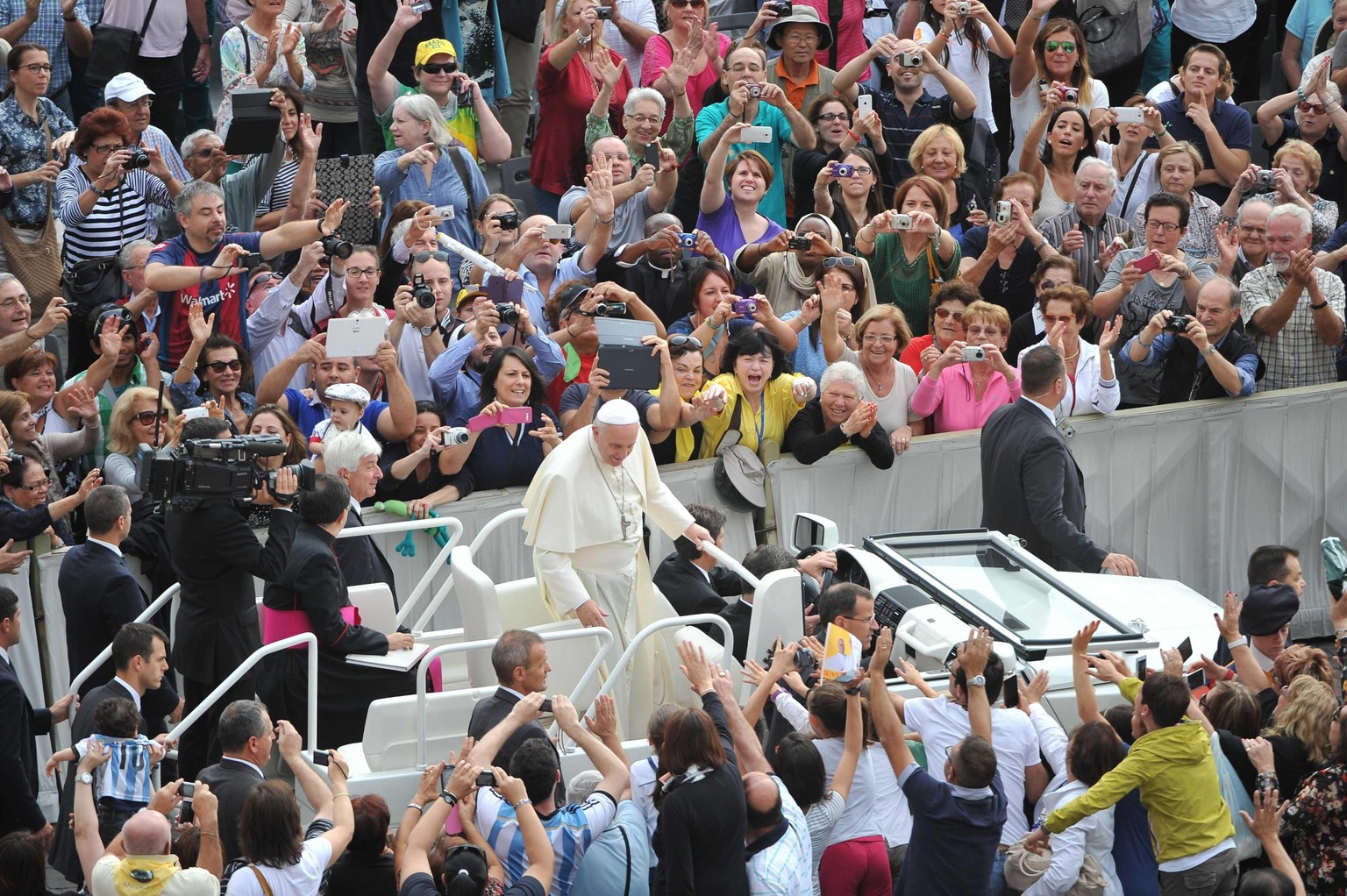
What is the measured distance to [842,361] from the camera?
37.0 ft

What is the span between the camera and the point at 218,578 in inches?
352

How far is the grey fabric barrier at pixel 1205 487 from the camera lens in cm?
1159

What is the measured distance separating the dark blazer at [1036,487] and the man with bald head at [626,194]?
2804mm

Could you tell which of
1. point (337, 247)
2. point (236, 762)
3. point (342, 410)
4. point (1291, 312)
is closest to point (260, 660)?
point (236, 762)

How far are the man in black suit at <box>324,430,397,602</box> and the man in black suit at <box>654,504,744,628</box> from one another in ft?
4.39

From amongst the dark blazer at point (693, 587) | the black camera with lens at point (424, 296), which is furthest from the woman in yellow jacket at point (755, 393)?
the black camera with lens at point (424, 296)

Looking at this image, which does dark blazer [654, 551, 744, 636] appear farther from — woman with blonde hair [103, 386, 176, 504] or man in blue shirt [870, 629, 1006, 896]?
woman with blonde hair [103, 386, 176, 504]

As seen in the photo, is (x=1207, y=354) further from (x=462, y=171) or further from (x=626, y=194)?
(x=462, y=171)

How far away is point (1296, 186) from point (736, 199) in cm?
362

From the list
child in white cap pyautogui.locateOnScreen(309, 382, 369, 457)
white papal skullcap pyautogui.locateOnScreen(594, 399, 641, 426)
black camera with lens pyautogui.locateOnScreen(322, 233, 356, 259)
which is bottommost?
child in white cap pyautogui.locateOnScreen(309, 382, 369, 457)

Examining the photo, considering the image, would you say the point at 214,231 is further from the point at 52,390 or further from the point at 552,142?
the point at 552,142

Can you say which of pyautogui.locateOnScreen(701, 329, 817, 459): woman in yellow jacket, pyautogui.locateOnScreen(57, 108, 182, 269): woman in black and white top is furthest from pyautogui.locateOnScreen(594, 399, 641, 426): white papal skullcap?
pyautogui.locateOnScreen(57, 108, 182, 269): woman in black and white top

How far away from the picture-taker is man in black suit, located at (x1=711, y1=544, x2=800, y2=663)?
372 inches

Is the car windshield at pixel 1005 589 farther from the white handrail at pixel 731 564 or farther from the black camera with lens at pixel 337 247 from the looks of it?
the black camera with lens at pixel 337 247
